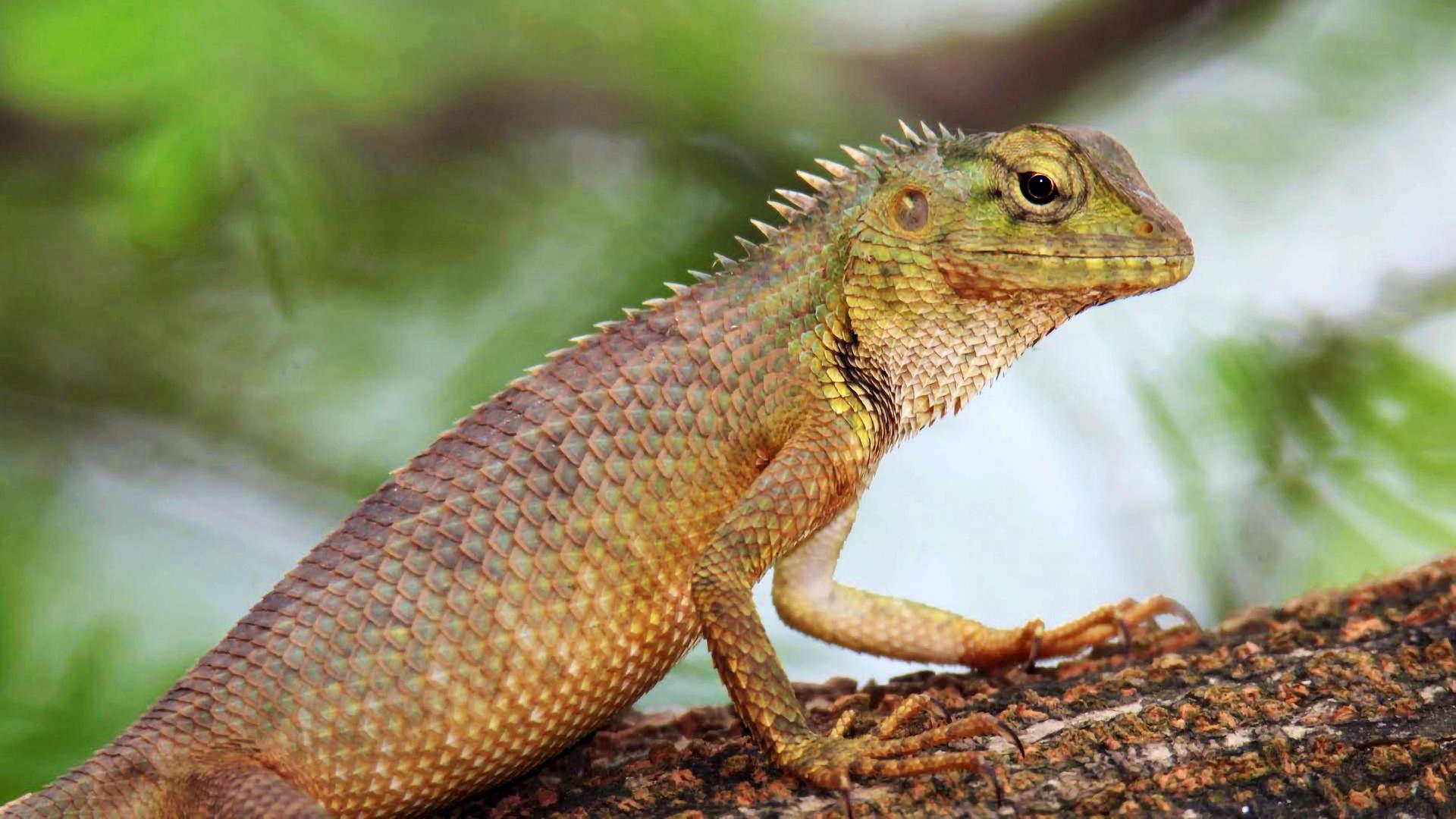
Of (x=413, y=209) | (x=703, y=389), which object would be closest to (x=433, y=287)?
(x=413, y=209)

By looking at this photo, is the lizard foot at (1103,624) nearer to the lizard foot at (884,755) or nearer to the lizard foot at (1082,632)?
the lizard foot at (1082,632)

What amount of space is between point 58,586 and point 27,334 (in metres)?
0.98

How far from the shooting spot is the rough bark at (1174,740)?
2.59 meters

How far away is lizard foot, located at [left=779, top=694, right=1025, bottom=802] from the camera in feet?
9.00

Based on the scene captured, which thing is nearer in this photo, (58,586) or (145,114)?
(145,114)

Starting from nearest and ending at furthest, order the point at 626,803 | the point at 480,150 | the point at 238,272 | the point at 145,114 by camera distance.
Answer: the point at 626,803 < the point at 145,114 < the point at 480,150 < the point at 238,272

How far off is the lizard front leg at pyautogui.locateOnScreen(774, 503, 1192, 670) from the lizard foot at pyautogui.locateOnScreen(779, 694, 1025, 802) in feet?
3.49

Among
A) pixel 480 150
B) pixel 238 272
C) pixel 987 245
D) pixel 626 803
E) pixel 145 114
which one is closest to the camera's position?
pixel 626 803

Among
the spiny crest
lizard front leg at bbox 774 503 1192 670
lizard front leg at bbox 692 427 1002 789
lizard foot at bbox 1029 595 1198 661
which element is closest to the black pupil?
the spiny crest

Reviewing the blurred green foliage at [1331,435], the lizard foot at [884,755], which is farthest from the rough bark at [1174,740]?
the blurred green foliage at [1331,435]

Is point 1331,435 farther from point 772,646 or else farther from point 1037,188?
point 772,646

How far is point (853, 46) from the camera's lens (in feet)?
14.9

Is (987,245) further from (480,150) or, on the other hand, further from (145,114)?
(145,114)

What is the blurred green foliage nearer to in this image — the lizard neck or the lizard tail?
the lizard neck
